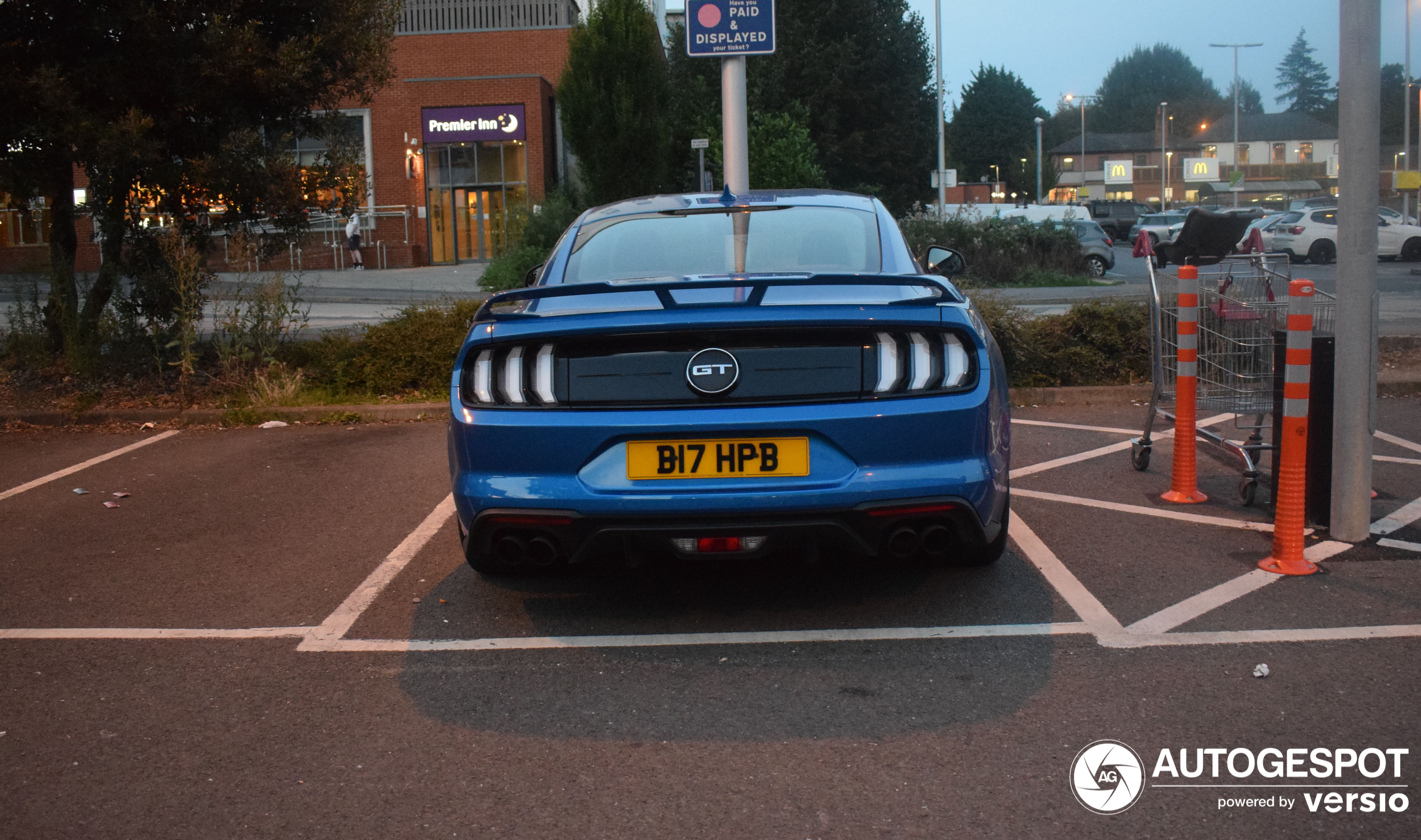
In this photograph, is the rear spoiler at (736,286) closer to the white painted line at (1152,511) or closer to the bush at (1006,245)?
the white painted line at (1152,511)

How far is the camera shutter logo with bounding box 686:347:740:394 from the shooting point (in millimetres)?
3895

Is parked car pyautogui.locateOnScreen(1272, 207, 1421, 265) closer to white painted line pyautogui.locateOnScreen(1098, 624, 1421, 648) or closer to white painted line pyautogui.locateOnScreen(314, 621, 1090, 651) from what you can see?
white painted line pyautogui.locateOnScreen(1098, 624, 1421, 648)

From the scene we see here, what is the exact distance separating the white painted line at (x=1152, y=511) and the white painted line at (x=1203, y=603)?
32.0 inches

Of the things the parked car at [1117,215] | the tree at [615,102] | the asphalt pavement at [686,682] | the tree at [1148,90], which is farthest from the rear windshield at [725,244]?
the tree at [1148,90]

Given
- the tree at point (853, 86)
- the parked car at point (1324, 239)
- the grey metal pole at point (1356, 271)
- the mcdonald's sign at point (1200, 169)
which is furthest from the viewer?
the mcdonald's sign at point (1200, 169)

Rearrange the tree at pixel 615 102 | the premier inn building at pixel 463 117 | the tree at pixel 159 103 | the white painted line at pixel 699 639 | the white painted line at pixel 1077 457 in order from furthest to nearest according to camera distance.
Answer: the premier inn building at pixel 463 117 < the tree at pixel 615 102 < the tree at pixel 159 103 < the white painted line at pixel 1077 457 < the white painted line at pixel 699 639

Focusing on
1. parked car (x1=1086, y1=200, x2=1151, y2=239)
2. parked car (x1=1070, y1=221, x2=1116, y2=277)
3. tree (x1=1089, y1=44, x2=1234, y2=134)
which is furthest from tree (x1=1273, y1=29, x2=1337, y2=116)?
parked car (x1=1070, y1=221, x2=1116, y2=277)

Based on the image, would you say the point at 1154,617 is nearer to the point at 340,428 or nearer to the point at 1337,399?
the point at 1337,399

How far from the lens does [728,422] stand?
3.84 metres

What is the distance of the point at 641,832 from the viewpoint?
2.88 m

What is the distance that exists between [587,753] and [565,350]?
130 centimetres

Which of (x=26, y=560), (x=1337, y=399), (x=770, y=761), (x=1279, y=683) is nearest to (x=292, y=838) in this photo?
(x=770, y=761)

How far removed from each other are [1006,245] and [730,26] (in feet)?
54.4

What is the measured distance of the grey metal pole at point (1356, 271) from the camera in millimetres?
5121
